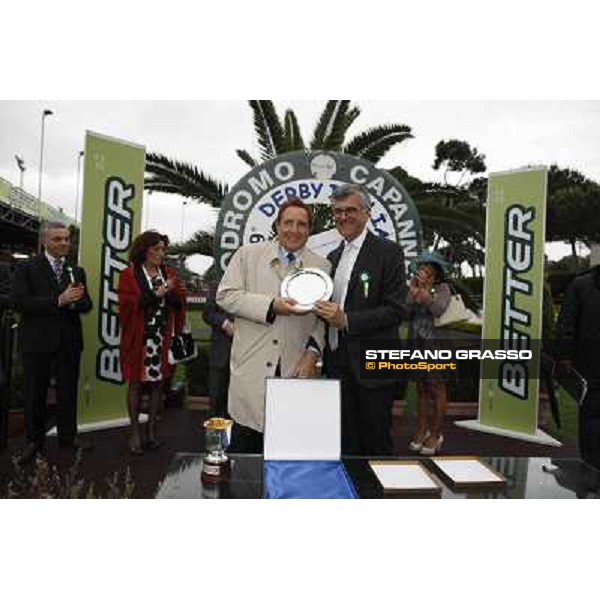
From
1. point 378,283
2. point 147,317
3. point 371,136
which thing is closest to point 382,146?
point 371,136

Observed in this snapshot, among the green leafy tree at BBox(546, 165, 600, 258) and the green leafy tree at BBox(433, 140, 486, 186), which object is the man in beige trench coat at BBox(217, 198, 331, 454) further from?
the green leafy tree at BBox(546, 165, 600, 258)

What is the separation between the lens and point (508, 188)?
3.25m

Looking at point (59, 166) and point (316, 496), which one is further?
point (59, 166)

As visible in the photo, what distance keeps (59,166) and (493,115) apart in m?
2.36

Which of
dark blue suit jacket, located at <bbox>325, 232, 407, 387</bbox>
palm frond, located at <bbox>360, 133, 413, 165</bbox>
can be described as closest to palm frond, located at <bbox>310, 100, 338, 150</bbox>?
palm frond, located at <bbox>360, 133, 413, 165</bbox>

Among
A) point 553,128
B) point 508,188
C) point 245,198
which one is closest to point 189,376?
point 245,198

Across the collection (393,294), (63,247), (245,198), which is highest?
(245,198)

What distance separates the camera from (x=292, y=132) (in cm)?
325

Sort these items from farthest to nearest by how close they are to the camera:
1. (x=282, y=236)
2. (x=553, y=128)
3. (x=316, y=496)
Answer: (x=553, y=128)
(x=282, y=236)
(x=316, y=496)

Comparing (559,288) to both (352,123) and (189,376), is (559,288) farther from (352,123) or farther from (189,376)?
(189,376)

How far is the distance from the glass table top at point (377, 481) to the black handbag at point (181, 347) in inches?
68.0

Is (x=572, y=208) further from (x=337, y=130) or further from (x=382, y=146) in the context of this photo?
(x=337, y=130)

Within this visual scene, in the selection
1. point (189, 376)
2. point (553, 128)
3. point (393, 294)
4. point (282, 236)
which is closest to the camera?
point (282, 236)

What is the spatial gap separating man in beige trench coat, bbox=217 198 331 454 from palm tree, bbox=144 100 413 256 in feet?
2.49
